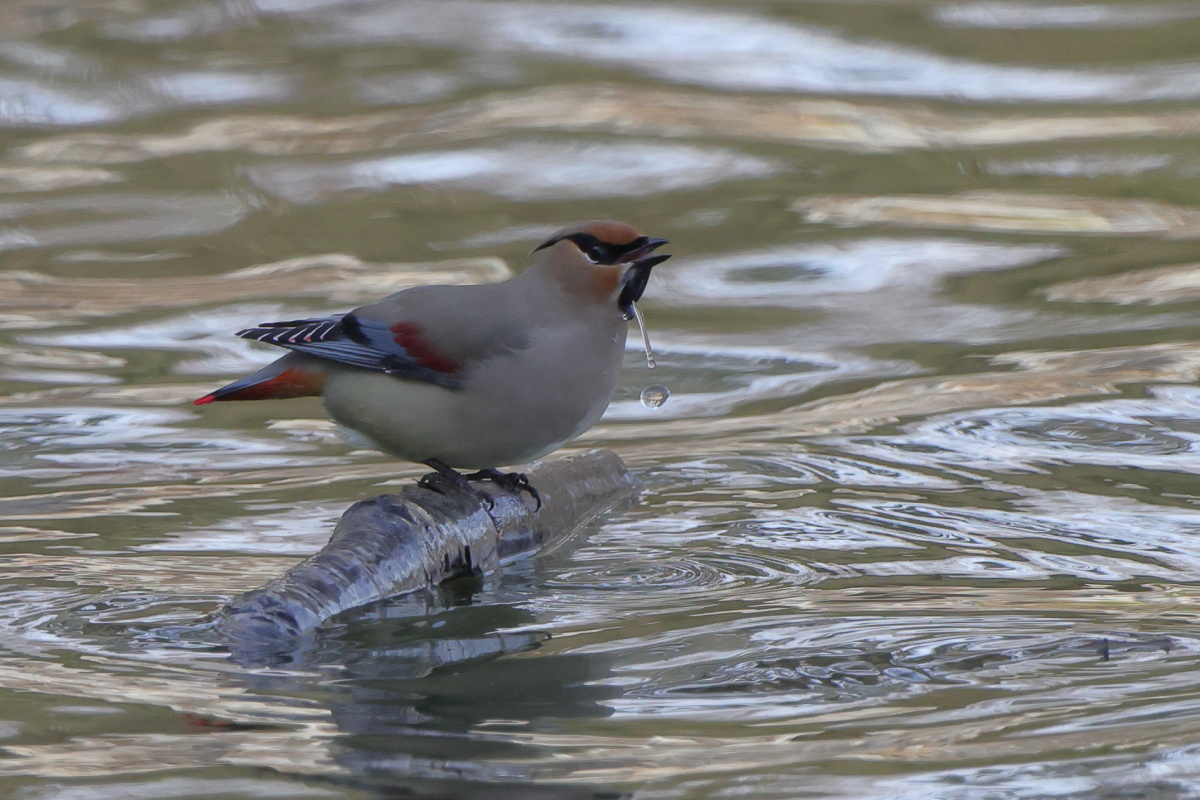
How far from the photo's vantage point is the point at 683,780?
3.10 m

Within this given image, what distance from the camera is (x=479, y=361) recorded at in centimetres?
446

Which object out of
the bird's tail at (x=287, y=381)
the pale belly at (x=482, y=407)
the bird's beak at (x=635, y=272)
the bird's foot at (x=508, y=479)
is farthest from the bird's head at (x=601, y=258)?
the bird's tail at (x=287, y=381)

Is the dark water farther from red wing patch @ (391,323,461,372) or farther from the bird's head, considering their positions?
the bird's head

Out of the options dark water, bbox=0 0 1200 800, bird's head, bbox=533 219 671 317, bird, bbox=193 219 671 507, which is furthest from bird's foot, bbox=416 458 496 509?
bird's head, bbox=533 219 671 317

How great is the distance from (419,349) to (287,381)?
0.34 metres

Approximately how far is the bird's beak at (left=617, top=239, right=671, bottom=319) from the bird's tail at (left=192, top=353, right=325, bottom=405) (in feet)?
2.56

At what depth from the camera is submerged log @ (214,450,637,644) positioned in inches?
152

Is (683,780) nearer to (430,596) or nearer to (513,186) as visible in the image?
(430,596)

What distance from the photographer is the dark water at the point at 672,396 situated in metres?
3.35

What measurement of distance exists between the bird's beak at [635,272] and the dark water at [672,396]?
65 centimetres

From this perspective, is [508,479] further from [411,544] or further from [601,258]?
[601,258]

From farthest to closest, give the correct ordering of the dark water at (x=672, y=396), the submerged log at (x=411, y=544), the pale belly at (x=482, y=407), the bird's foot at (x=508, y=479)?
the bird's foot at (x=508, y=479), the pale belly at (x=482, y=407), the submerged log at (x=411, y=544), the dark water at (x=672, y=396)

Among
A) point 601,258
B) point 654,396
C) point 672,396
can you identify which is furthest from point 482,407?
point 672,396

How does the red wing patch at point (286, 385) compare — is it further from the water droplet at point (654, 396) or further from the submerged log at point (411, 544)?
the water droplet at point (654, 396)
